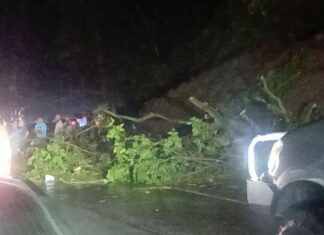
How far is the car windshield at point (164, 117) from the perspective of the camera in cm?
554

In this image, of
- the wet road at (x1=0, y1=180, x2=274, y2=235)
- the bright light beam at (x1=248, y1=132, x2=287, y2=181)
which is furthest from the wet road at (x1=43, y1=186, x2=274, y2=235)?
the bright light beam at (x1=248, y1=132, x2=287, y2=181)

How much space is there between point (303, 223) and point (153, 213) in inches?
132

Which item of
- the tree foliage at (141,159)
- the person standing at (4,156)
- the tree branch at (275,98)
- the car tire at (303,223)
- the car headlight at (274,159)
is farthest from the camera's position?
the person standing at (4,156)

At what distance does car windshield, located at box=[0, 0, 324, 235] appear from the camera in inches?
218

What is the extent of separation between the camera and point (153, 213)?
844cm

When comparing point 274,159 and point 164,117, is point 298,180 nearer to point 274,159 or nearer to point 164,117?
point 274,159

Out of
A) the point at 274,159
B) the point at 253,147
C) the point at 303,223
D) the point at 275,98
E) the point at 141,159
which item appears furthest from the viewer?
the point at 141,159

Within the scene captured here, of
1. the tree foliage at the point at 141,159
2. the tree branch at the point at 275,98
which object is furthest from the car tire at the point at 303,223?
the tree foliage at the point at 141,159

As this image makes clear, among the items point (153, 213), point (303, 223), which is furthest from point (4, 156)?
point (303, 223)

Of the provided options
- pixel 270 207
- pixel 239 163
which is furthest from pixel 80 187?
pixel 270 207

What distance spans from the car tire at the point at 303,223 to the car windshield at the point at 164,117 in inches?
0.5

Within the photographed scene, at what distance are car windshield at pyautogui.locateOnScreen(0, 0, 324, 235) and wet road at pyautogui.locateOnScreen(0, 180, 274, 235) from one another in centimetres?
2

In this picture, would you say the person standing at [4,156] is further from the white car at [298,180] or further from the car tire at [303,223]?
the car tire at [303,223]

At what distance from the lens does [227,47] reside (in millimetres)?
18891
